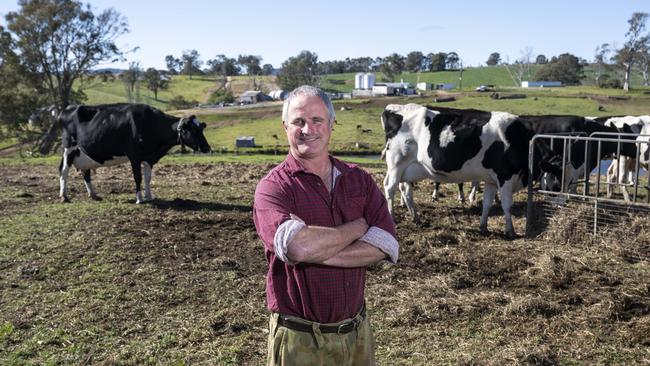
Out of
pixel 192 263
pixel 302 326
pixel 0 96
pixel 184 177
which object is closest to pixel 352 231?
pixel 302 326

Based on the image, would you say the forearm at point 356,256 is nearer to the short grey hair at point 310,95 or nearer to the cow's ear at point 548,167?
the short grey hair at point 310,95

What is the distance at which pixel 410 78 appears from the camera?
140125 mm

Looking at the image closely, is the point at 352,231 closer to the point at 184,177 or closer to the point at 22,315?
the point at 22,315

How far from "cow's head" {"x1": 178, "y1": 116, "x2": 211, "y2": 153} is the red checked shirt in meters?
10.5

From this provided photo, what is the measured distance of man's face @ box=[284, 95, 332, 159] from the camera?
3113mm

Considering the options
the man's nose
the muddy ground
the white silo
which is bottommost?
the muddy ground

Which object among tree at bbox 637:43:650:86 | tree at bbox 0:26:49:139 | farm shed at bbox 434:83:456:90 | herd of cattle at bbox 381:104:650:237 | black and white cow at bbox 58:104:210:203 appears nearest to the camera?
herd of cattle at bbox 381:104:650:237

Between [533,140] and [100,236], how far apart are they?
7606mm

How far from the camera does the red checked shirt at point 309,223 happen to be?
307cm

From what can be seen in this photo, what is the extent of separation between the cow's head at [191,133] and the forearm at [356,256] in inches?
422

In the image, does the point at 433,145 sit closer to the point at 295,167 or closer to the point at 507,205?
the point at 507,205

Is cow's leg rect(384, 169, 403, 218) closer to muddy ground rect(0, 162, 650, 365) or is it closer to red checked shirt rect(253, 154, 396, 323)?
muddy ground rect(0, 162, 650, 365)

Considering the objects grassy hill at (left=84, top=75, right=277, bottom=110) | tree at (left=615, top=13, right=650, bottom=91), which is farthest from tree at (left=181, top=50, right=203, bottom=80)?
tree at (left=615, top=13, right=650, bottom=91)

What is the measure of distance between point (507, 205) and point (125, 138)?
841 centimetres
